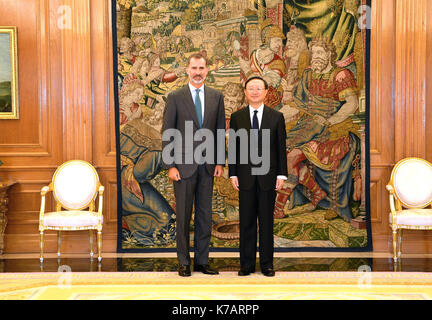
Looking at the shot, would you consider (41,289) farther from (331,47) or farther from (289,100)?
(331,47)

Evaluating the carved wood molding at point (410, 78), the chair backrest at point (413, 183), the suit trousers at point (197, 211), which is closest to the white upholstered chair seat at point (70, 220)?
the suit trousers at point (197, 211)

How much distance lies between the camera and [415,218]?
5.43 m

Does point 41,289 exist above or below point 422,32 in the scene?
below

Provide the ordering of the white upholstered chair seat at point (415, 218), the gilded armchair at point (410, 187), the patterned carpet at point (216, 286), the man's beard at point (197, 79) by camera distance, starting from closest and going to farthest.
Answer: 1. the patterned carpet at point (216, 286)
2. the man's beard at point (197, 79)
3. the white upholstered chair seat at point (415, 218)
4. the gilded armchair at point (410, 187)

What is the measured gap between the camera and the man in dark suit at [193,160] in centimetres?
470

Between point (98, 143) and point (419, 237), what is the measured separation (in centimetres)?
409

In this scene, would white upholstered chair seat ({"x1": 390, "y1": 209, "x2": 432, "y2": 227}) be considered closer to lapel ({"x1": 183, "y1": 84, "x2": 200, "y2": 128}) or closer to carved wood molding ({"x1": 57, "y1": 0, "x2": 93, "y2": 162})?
lapel ({"x1": 183, "y1": 84, "x2": 200, "y2": 128})

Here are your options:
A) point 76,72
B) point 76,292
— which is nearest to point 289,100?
point 76,72

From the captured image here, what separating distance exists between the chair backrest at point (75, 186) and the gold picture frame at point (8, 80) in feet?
3.27

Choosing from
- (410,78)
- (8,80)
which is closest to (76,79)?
(8,80)

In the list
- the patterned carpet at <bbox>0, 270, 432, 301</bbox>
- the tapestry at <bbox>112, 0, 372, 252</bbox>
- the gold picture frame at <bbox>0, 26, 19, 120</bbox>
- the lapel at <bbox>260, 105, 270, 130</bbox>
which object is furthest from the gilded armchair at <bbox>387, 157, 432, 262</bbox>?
the gold picture frame at <bbox>0, 26, 19, 120</bbox>

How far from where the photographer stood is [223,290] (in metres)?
4.23

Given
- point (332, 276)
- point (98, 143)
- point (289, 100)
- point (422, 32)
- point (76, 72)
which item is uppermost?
point (422, 32)

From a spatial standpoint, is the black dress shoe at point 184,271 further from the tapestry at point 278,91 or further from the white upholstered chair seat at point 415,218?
the white upholstered chair seat at point 415,218
